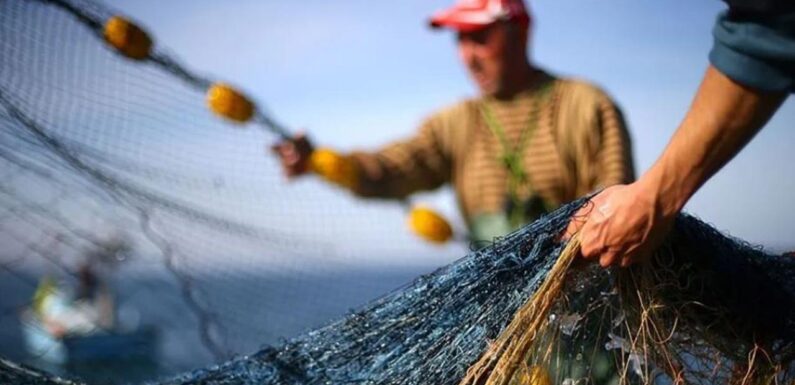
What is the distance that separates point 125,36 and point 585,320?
1790 millimetres

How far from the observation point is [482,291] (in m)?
2.43

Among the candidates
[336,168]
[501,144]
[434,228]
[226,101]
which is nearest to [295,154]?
[336,168]

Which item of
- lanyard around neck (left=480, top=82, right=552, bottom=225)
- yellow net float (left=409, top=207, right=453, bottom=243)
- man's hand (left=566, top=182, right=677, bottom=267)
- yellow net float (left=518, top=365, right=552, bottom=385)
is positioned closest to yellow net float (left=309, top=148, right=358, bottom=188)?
yellow net float (left=409, top=207, right=453, bottom=243)

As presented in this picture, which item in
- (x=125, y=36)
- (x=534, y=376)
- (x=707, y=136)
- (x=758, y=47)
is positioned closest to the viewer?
(x=758, y=47)

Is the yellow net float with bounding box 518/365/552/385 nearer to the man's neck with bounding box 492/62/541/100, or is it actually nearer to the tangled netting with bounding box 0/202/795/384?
the tangled netting with bounding box 0/202/795/384

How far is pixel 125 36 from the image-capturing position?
12.0 ft

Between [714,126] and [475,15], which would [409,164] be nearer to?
[475,15]

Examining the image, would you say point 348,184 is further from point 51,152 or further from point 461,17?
point 51,152

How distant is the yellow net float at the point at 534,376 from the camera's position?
2.38 metres

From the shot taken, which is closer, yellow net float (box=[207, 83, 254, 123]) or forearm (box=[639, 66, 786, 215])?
forearm (box=[639, 66, 786, 215])

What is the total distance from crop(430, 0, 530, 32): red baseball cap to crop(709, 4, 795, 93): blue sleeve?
2207 mm

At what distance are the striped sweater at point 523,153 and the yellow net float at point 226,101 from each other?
406 millimetres

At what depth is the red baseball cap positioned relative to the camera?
4172mm

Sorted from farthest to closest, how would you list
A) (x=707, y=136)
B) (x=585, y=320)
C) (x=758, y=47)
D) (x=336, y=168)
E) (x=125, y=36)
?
(x=336, y=168) < (x=125, y=36) < (x=585, y=320) < (x=707, y=136) < (x=758, y=47)
